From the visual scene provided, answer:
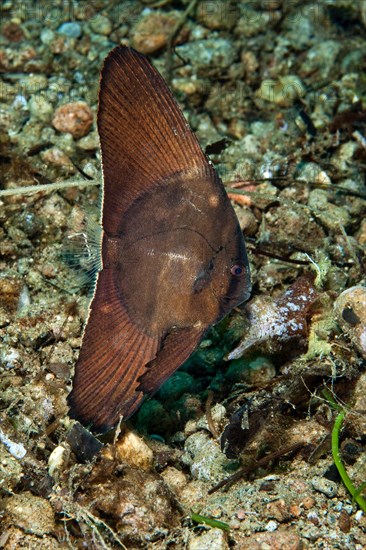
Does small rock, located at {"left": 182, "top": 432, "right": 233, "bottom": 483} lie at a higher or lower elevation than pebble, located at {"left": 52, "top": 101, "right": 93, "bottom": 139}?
lower

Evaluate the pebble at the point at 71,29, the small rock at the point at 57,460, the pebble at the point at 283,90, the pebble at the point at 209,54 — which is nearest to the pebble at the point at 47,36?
the pebble at the point at 71,29

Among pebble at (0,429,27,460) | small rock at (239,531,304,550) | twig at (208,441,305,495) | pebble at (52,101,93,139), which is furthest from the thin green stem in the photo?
pebble at (52,101,93,139)

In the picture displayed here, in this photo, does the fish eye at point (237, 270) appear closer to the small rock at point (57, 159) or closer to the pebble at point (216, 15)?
the small rock at point (57, 159)

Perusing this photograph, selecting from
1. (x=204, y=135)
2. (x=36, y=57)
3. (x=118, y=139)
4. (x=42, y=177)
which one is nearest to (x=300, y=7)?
(x=204, y=135)

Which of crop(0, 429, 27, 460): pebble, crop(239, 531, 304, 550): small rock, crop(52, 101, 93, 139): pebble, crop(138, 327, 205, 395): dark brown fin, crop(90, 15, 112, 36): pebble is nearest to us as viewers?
crop(239, 531, 304, 550): small rock

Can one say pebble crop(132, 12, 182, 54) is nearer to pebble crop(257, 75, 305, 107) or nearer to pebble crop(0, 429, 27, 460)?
pebble crop(257, 75, 305, 107)

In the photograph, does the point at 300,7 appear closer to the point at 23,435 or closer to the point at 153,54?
the point at 153,54
